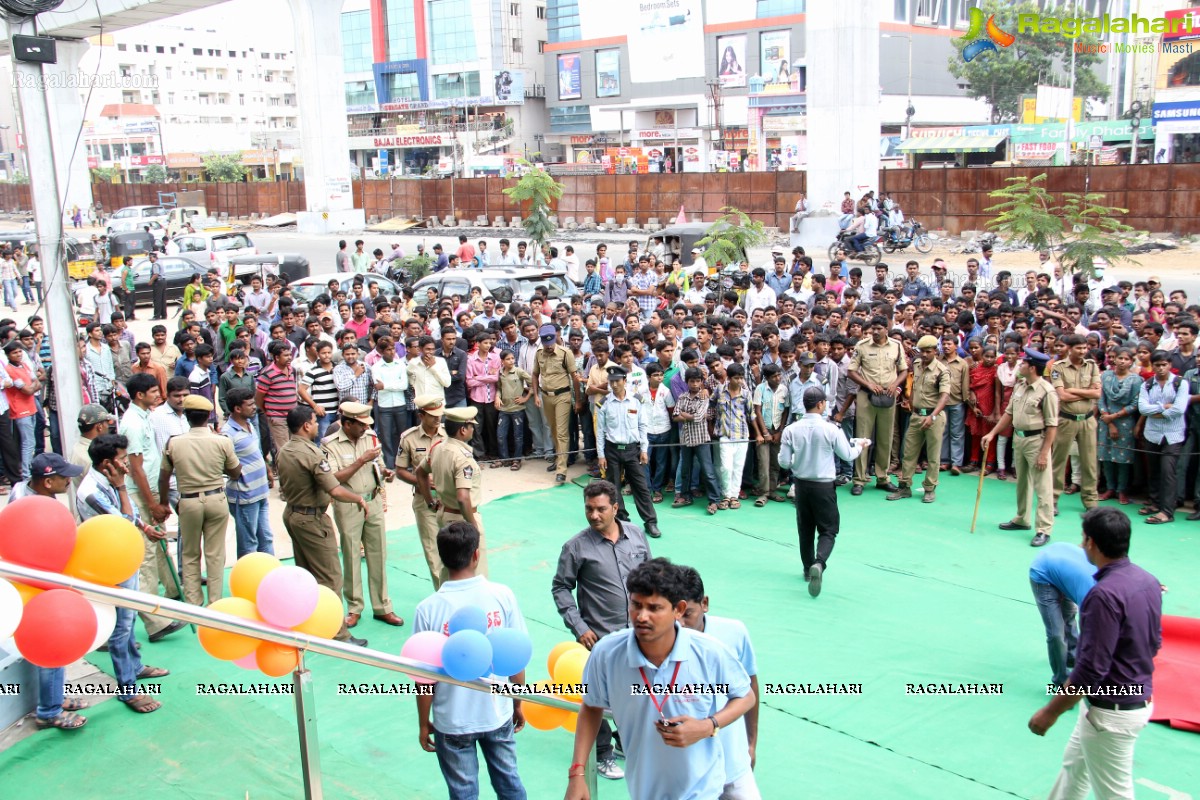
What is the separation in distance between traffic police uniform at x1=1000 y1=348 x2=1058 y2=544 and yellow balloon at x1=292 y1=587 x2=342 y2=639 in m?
6.33

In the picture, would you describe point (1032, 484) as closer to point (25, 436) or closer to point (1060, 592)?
point (1060, 592)

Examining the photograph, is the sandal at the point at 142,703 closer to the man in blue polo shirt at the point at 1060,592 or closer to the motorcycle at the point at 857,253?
the man in blue polo shirt at the point at 1060,592

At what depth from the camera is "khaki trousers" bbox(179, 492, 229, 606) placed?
22.6ft

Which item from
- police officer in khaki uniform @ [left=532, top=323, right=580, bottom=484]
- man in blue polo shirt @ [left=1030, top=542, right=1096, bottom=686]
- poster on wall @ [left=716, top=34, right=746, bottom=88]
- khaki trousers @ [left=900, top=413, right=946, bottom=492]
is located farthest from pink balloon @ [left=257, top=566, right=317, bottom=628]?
poster on wall @ [left=716, top=34, right=746, bottom=88]

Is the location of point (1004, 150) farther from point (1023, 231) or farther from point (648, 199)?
point (1023, 231)

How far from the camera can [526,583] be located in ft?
26.4

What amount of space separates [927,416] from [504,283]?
7794 mm

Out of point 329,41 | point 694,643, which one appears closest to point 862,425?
point 694,643

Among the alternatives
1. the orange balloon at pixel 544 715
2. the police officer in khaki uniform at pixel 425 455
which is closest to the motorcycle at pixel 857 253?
the police officer in khaki uniform at pixel 425 455

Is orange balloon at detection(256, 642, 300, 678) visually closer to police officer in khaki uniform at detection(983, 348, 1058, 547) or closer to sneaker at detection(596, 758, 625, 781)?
sneaker at detection(596, 758, 625, 781)

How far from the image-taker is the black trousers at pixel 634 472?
9.01 m

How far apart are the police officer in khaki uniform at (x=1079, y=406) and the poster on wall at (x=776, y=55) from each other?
216 feet

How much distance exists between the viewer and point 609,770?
17.5ft

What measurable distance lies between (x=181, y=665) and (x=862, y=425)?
664 centimetres
